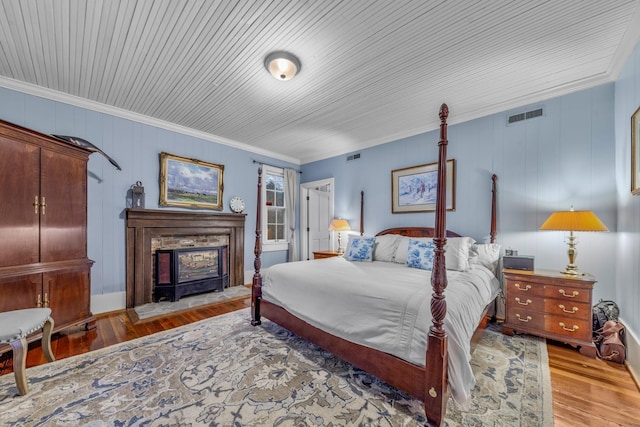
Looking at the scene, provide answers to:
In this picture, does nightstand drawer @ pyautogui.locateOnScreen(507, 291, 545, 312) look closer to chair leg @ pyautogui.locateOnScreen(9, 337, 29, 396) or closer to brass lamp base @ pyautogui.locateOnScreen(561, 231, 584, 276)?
brass lamp base @ pyautogui.locateOnScreen(561, 231, 584, 276)

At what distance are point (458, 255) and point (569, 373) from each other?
1.26 meters

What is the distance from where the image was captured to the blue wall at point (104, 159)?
9.88ft

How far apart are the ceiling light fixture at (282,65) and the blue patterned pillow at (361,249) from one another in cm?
240

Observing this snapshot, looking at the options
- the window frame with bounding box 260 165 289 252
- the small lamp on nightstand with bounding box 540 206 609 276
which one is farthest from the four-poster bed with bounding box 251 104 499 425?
the window frame with bounding box 260 165 289 252

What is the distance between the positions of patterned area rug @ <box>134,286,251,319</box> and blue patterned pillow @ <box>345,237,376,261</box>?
1951mm

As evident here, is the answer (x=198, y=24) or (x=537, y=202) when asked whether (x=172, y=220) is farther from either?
(x=537, y=202)

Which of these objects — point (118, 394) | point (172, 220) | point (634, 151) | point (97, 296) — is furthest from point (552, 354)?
point (97, 296)

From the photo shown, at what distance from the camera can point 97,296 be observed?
336 cm

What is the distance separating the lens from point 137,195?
3.68m

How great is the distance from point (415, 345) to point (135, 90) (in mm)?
4008

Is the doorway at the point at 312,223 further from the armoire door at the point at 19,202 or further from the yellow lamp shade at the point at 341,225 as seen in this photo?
the armoire door at the point at 19,202

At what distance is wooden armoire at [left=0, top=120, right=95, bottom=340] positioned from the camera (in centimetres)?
229

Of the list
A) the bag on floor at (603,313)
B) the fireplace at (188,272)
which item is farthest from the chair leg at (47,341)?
the bag on floor at (603,313)

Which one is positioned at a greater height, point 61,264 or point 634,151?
point 634,151
